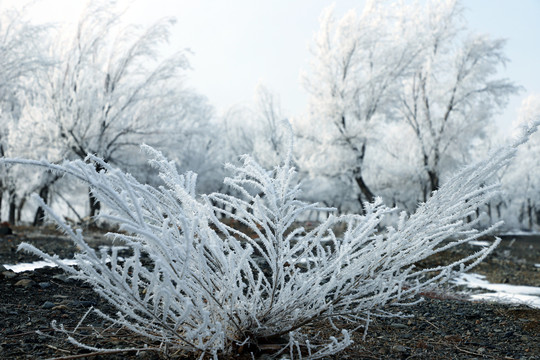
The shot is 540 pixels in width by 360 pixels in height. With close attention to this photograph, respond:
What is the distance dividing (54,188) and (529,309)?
18.1m

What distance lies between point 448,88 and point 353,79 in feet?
13.7

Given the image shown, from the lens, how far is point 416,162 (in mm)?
18984

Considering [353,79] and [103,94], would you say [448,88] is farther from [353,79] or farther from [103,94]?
[103,94]

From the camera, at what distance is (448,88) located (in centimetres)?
1736

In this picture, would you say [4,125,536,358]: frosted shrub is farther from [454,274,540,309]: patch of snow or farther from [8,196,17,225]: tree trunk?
[8,196,17,225]: tree trunk

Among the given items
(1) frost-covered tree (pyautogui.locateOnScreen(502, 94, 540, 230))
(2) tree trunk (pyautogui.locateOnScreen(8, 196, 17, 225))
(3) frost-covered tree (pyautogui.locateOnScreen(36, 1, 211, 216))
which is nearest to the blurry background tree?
(3) frost-covered tree (pyautogui.locateOnScreen(36, 1, 211, 216))

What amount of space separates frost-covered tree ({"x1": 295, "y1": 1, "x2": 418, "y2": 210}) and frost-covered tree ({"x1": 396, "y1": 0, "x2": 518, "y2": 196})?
1196mm

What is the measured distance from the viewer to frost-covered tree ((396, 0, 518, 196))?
17094 mm

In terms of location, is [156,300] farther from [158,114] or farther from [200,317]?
[158,114]

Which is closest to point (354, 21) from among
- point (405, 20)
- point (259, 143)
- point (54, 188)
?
point (405, 20)

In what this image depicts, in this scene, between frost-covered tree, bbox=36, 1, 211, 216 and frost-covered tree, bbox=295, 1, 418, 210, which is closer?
frost-covered tree, bbox=36, 1, 211, 216

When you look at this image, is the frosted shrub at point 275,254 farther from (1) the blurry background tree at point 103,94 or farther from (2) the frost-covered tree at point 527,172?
(2) the frost-covered tree at point 527,172

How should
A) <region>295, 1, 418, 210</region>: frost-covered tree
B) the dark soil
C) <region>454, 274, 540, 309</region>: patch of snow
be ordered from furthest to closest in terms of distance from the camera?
<region>295, 1, 418, 210</region>: frost-covered tree, <region>454, 274, 540, 309</region>: patch of snow, the dark soil

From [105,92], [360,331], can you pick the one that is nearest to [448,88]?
[105,92]
